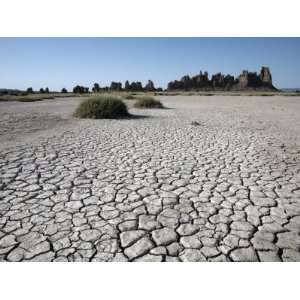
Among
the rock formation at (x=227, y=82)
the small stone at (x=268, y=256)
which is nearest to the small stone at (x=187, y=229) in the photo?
the small stone at (x=268, y=256)

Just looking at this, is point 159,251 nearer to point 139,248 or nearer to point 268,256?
point 139,248

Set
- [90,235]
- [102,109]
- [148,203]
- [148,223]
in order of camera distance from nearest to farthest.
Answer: [90,235], [148,223], [148,203], [102,109]

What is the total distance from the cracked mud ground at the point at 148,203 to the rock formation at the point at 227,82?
100180mm

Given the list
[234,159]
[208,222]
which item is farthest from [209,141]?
[208,222]

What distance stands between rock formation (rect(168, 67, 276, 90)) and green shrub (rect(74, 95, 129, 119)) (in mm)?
93533

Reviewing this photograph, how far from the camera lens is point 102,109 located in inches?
444

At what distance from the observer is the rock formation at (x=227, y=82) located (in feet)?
329

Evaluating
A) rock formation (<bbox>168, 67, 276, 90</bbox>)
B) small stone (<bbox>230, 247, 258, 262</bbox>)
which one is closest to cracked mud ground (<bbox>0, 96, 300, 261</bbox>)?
small stone (<bbox>230, 247, 258, 262</bbox>)

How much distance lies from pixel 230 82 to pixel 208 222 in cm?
10828

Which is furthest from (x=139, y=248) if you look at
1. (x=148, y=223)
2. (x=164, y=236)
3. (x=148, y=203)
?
(x=148, y=203)

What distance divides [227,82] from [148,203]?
108 metres

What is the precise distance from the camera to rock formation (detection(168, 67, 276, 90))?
100188 mm

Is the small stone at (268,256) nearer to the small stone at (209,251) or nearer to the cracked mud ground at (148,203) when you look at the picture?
the cracked mud ground at (148,203)
